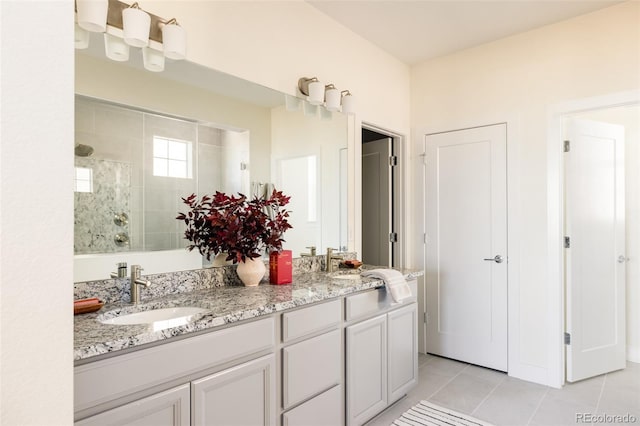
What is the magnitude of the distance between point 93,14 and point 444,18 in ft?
7.81

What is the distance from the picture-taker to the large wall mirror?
1646 mm

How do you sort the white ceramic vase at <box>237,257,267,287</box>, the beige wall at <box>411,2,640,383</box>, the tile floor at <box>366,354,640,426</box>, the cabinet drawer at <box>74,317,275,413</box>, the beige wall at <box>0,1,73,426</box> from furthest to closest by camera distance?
the beige wall at <box>411,2,640,383</box>, the tile floor at <box>366,354,640,426</box>, the white ceramic vase at <box>237,257,267,287</box>, the cabinet drawer at <box>74,317,275,413</box>, the beige wall at <box>0,1,73,426</box>

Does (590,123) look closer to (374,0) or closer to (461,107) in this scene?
(461,107)

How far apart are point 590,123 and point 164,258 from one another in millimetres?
3376

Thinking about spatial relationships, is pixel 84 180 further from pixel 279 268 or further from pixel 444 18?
pixel 444 18

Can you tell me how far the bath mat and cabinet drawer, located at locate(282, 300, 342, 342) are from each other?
36.9 inches

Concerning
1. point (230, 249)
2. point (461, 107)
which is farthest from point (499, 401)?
point (461, 107)

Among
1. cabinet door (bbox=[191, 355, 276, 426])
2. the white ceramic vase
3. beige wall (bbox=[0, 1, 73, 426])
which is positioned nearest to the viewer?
beige wall (bbox=[0, 1, 73, 426])

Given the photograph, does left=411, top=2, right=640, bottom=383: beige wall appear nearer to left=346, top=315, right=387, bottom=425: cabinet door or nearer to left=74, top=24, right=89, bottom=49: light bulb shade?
left=346, top=315, right=387, bottom=425: cabinet door

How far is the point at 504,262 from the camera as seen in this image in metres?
3.16

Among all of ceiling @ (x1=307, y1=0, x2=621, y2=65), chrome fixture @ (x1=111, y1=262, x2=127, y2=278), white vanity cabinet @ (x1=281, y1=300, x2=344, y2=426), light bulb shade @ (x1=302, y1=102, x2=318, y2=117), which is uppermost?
ceiling @ (x1=307, y1=0, x2=621, y2=65)

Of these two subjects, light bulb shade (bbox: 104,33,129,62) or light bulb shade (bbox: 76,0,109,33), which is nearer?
light bulb shade (bbox: 76,0,109,33)

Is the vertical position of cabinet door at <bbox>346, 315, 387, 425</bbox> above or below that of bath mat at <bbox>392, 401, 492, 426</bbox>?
above

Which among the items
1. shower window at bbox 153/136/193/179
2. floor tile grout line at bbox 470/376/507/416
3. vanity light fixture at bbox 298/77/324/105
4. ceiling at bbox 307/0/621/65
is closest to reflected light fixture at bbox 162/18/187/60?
shower window at bbox 153/136/193/179
